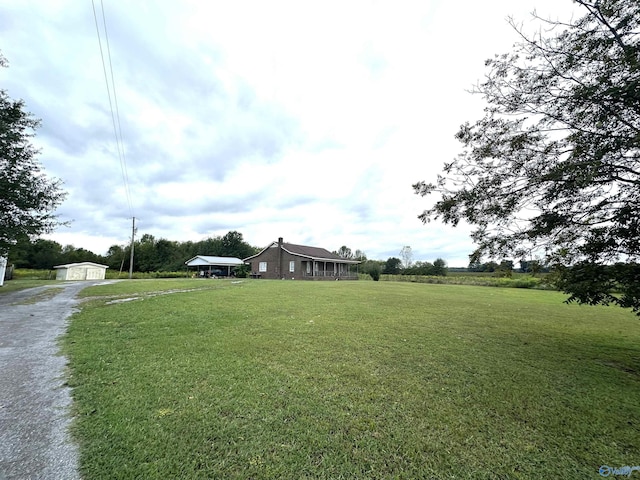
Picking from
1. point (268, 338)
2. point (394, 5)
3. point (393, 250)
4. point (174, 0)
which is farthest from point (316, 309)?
point (393, 250)

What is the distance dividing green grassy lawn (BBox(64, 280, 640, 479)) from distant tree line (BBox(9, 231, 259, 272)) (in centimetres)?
4936

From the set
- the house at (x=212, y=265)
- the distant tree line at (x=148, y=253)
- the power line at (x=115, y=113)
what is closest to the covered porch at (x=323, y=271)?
the house at (x=212, y=265)

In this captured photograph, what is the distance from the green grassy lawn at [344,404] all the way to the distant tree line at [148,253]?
49362 mm

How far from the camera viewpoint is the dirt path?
212cm

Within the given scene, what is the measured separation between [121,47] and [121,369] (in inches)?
484

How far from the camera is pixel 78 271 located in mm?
33062

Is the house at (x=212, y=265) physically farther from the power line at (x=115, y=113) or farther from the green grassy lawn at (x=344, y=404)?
the green grassy lawn at (x=344, y=404)

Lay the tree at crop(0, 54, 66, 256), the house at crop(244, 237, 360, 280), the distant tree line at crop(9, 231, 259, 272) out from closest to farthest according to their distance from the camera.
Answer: the tree at crop(0, 54, 66, 256) < the house at crop(244, 237, 360, 280) < the distant tree line at crop(9, 231, 259, 272)

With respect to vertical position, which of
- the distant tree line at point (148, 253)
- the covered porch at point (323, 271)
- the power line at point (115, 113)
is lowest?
the covered porch at point (323, 271)

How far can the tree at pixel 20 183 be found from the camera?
443 inches

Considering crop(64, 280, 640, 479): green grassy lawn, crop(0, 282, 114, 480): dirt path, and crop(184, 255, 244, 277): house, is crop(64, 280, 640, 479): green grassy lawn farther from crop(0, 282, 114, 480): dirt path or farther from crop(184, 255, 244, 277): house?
crop(184, 255, 244, 277): house

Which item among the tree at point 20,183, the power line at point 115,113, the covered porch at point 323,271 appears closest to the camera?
the power line at point 115,113

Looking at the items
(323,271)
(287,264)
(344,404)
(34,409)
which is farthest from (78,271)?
(344,404)

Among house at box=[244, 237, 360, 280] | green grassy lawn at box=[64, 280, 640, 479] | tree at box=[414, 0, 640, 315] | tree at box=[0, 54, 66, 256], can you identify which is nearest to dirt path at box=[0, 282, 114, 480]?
green grassy lawn at box=[64, 280, 640, 479]
